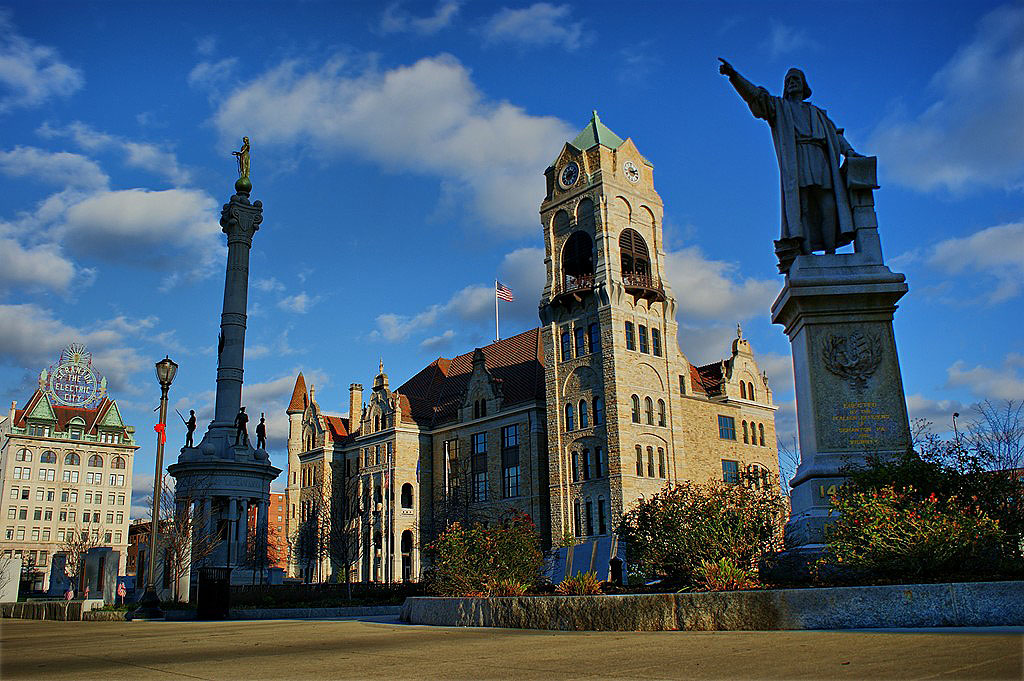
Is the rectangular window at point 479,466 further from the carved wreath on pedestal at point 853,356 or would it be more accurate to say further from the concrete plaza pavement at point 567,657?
the concrete plaza pavement at point 567,657

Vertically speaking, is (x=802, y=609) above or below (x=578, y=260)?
below

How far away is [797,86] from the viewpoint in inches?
629

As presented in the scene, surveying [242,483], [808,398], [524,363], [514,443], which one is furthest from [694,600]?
[524,363]

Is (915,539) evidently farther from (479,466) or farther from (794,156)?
(479,466)

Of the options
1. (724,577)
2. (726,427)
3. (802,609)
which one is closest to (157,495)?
(724,577)

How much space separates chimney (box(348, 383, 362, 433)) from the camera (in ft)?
265

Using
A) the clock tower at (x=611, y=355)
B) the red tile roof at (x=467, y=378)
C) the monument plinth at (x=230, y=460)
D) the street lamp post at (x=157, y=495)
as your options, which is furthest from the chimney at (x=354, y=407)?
the street lamp post at (x=157, y=495)

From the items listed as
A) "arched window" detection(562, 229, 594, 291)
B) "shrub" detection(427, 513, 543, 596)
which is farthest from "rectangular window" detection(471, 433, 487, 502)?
"shrub" detection(427, 513, 543, 596)

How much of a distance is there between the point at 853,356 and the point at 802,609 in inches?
218

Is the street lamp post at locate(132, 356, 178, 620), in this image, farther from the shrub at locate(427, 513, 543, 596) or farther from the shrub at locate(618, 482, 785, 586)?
the shrub at locate(618, 482, 785, 586)

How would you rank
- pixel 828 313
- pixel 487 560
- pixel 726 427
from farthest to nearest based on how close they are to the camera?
pixel 726 427
pixel 487 560
pixel 828 313

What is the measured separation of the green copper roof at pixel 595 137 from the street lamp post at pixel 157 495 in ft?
137

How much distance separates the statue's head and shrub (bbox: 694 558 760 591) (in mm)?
8958

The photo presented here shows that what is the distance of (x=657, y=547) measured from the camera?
13180 mm
